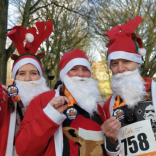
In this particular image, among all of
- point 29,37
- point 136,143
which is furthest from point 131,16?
point 136,143

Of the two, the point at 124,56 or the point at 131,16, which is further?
the point at 131,16

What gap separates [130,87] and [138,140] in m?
0.54

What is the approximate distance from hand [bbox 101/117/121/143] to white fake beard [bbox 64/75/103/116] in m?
0.23

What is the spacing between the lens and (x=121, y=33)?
8.30ft

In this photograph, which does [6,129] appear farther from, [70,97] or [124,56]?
[124,56]

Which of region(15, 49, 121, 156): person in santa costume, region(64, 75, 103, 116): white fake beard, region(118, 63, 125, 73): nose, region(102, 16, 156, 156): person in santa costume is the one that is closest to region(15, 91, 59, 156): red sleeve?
region(15, 49, 121, 156): person in santa costume

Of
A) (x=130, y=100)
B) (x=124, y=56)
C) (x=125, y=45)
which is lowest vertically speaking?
(x=130, y=100)

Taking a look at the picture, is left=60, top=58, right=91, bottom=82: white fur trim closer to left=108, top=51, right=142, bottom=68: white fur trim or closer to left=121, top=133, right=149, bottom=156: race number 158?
left=108, top=51, right=142, bottom=68: white fur trim

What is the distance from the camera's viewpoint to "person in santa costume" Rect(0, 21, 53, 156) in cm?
229

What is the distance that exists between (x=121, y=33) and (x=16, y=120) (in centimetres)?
160

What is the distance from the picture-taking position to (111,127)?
6.41ft

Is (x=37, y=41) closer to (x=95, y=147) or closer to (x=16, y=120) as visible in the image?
(x=16, y=120)

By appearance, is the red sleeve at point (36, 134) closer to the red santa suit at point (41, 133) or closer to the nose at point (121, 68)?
the red santa suit at point (41, 133)

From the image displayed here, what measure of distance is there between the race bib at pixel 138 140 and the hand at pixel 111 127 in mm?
160
